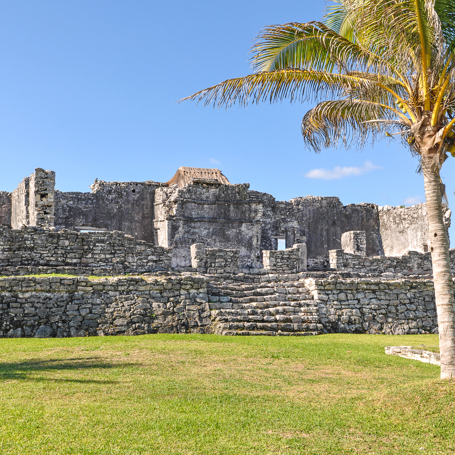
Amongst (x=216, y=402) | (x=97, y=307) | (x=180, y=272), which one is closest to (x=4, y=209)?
(x=180, y=272)

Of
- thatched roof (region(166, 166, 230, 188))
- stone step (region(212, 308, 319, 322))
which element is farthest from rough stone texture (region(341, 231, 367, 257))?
thatched roof (region(166, 166, 230, 188))

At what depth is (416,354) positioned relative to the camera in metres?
9.29

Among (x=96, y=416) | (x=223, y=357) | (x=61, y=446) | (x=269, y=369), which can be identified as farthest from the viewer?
(x=223, y=357)

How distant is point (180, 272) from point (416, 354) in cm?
753

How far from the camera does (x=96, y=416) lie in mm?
5207

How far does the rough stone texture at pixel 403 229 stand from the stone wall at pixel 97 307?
15500mm

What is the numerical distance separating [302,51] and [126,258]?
30.0 feet

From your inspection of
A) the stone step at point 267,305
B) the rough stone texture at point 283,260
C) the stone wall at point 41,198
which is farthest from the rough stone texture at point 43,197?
the stone step at point 267,305

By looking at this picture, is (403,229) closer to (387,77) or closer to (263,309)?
(263,309)

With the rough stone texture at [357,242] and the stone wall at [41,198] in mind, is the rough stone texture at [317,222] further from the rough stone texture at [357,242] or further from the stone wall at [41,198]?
the stone wall at [41,198]

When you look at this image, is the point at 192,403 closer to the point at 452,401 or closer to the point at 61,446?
the point at 61,446

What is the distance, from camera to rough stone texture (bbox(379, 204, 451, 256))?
24.9 meters

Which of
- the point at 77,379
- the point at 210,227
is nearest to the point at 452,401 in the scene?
the point at 77,379

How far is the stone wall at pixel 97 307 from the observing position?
11.1 metres
